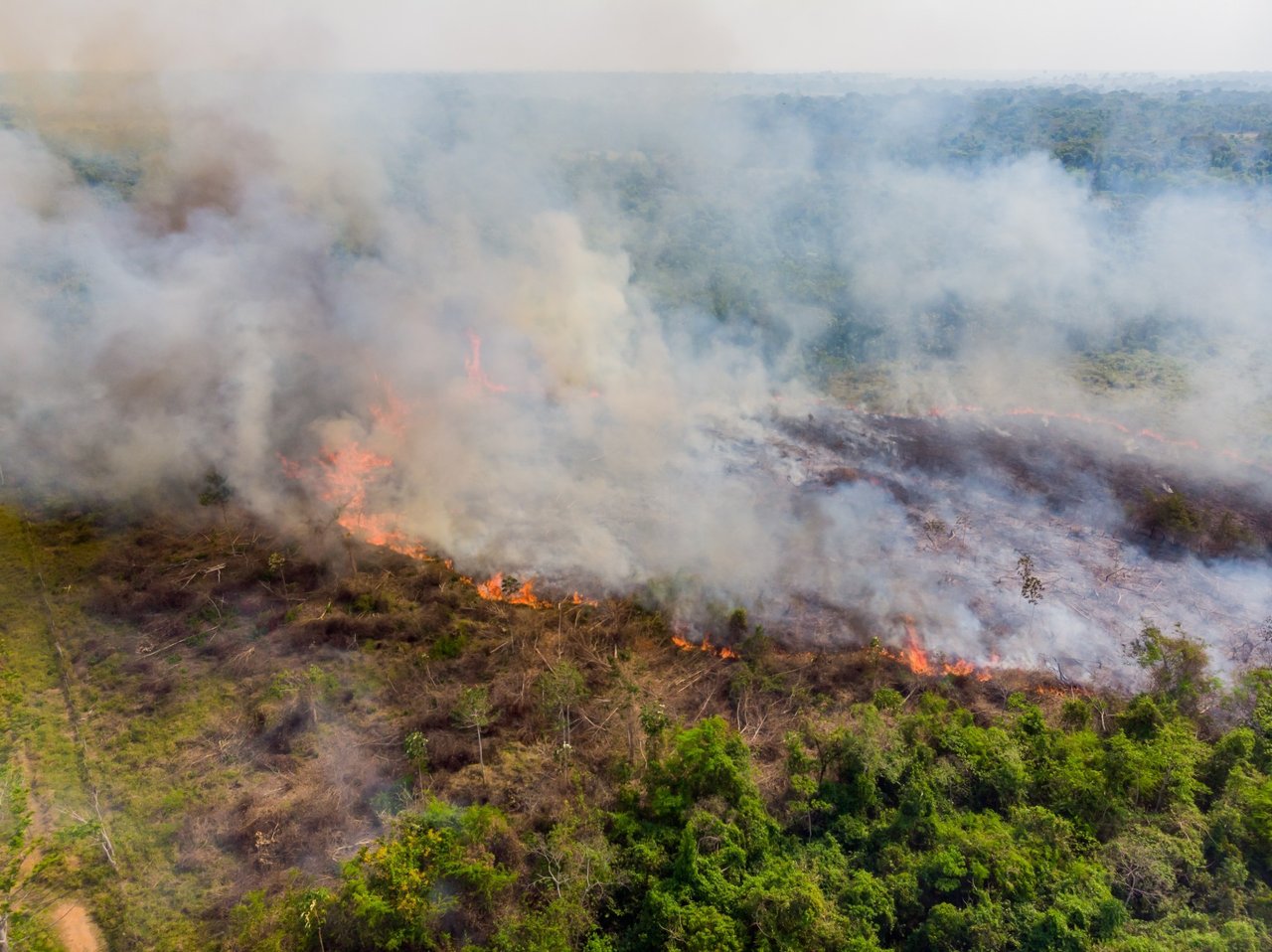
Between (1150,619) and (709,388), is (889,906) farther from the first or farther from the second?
(709,388)

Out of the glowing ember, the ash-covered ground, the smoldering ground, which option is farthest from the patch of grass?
the glowing ember

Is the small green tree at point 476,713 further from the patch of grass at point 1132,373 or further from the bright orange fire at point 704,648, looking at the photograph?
the patch of grass at point 1132,373

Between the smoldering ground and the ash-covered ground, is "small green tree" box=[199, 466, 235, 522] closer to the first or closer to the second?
the smoldering ground

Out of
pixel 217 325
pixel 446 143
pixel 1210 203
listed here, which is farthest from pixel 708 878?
pixel 1210 203

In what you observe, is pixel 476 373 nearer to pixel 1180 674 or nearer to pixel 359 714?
pixel 359 714

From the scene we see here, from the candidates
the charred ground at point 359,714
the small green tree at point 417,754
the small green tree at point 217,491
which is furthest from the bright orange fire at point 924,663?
the small green tree at point 217,491

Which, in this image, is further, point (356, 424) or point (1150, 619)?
point (356, 424)
